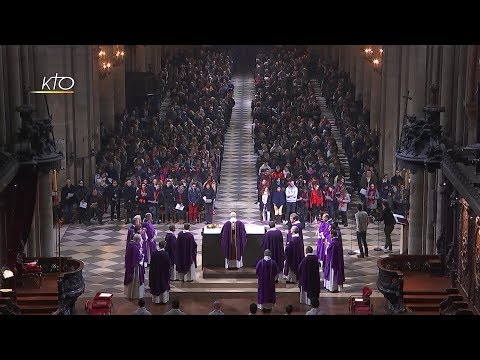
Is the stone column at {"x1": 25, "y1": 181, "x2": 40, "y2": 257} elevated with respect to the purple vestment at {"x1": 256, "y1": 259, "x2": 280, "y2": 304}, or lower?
elevated

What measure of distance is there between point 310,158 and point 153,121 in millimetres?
7208

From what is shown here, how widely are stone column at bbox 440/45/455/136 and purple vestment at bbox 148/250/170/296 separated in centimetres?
700

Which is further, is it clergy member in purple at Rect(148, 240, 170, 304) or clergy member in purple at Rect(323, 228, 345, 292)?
clergy member in purple at Rect(323, 228, 345, 292)

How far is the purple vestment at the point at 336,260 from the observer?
2620 centimetres

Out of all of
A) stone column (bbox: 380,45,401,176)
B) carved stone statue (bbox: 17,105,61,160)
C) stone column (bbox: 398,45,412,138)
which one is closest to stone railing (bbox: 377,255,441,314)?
carved stone statue (bbox: 17,105,61,160)

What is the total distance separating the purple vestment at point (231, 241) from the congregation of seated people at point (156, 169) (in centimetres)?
528

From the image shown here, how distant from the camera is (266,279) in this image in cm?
2491

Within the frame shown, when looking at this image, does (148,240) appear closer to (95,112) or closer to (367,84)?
(95,112)

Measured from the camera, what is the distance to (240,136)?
144 ft

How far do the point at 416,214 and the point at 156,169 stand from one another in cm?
918

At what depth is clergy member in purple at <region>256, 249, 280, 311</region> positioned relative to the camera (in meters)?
24.9

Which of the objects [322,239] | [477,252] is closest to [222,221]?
[322,239]

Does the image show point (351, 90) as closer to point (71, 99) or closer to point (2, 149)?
point (71, 99)

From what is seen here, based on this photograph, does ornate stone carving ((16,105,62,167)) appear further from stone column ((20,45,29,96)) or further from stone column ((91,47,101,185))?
stone column ((91,47,101,185))
